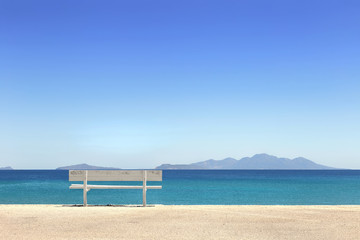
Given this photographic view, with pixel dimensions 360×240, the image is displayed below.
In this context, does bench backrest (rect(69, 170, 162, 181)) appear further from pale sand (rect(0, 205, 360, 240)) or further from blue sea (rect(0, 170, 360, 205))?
blue sea (rect(0, 170, 360, 205))

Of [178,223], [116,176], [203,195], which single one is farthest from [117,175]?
[203,195]

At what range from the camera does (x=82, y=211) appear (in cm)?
1190

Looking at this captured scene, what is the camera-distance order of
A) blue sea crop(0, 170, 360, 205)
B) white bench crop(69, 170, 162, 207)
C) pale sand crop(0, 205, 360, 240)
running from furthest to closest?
blue sea crop(0, 170, 360, 205), white bench crop(69, 170, 162, 207), pale sand crop(0, 205, 360, 240)

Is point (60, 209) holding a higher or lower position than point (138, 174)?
lower

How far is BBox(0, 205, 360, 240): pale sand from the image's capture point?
849cm

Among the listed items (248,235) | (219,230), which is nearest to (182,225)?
(219,230)

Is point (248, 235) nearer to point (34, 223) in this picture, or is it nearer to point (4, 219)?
point (34, 223)

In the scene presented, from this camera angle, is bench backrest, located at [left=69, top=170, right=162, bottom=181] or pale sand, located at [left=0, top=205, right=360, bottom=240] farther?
bench backrest, located at [left=69, top=170, right=162, bottom=181]

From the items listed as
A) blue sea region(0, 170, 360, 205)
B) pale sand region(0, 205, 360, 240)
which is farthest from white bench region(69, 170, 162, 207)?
blue sea region(0, 170, 360, 205)

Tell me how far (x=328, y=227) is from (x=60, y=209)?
773 centimetres

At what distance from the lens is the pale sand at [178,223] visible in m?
8.49

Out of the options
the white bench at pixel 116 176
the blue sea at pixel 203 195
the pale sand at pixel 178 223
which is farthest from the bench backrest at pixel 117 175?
the blue sea at pixel 203 195

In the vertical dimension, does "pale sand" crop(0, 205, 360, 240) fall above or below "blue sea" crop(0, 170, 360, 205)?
above

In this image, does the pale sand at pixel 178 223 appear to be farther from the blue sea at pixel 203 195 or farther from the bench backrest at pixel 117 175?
the blue sea at pixel 203 195
